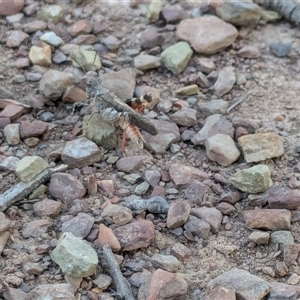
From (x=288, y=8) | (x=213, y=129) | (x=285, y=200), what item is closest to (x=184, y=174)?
(x=213, y=129)

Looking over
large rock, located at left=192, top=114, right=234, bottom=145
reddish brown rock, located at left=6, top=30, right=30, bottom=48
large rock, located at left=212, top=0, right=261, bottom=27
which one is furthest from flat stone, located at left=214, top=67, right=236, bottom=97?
reddish brown rock, located at left=6, top=30, right=30, bottom=48

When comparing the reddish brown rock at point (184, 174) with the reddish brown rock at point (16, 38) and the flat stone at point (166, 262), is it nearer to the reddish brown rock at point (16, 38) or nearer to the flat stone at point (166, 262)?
the flat stone at point (166, 262)

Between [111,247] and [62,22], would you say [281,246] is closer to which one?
[111,247]

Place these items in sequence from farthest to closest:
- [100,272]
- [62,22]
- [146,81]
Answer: [62,22]
[146,81]
[100,272]

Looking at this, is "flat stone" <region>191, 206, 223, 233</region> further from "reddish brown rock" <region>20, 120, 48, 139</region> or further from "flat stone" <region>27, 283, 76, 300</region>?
"reddish brown rock" <region>20, 120, 48, 139</region>

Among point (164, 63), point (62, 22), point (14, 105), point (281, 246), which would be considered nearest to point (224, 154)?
point (281, 246)

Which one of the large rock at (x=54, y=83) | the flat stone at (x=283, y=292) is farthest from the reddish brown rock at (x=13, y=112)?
the flat stone at (x=283, y=292)
